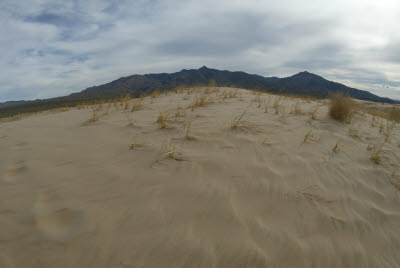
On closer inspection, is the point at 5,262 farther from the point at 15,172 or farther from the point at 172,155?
the point at 172,155

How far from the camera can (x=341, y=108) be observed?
409 centimetres

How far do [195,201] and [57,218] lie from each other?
3.23 ft

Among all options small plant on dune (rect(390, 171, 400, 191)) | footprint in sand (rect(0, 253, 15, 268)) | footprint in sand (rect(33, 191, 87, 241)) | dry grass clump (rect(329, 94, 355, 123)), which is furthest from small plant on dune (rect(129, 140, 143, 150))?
dry grass clump (rect(329, 94, 355, 123))

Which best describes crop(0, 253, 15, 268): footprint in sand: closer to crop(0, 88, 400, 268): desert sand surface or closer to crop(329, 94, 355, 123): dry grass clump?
crop(0, 88, 400, 268): desert sand surface

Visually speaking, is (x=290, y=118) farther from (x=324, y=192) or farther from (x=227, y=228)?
(x=227, y=228)

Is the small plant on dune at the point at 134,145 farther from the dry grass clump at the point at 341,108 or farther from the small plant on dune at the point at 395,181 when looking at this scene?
the dry grass clump at the point at 341,108

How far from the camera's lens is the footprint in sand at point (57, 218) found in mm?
1197

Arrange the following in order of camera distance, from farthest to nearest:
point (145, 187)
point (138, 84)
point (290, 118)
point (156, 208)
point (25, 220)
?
point (138, 84) < point (290, 118) < point (145, 187) < point (156, 208) < point (25, 220)

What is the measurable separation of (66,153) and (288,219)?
7.88 ft

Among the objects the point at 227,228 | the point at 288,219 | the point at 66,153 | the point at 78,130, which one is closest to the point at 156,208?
the point at 227,228

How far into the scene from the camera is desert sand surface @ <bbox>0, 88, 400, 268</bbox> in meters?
1.16

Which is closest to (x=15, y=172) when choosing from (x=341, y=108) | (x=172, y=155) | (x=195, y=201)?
(x=172, y=155)

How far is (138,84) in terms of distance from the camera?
14538 cm

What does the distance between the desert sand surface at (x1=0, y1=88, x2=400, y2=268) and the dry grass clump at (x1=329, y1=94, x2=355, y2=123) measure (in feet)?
4.90
